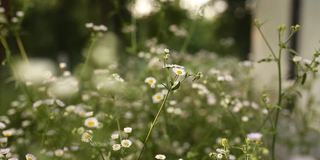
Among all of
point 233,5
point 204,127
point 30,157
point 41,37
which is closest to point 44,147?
point 30,157

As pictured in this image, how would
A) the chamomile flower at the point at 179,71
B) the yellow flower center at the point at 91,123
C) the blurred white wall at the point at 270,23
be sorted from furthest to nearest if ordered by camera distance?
the blurred white wall at the point at 270,23 → the yellow flower center at the point at 91,123 → the chamomile flower at the point at 179,71

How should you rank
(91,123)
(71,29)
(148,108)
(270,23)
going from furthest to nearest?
(71,29) < (270,23) < (148,108) < (91,123)

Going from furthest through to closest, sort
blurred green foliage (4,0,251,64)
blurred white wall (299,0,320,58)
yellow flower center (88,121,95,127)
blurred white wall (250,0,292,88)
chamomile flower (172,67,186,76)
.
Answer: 1. blurred green foliage (4,0,251,64)
2. blurred white wall (250,0,292,88)
3. blurred white wall (299,0,320,58)
4. yellow flower center (88,121,95,127)
5. chamomile flower (172,67,186,76)

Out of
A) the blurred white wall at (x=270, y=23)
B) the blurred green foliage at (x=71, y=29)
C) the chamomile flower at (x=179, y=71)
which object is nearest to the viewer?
the chamomile flower at (x=179, y=71)

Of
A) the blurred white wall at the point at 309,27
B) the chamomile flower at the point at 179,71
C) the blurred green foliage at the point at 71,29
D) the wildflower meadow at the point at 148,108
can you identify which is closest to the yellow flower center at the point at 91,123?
the wildflower meadow at the point at 148,108

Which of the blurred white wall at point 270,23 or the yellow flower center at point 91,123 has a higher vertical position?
the blurred white wall at point 270,23

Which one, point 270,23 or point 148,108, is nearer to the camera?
point 148,108

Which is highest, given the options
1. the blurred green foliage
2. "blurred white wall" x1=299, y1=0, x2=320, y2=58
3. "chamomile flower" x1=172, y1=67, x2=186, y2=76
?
the blurred green foliage

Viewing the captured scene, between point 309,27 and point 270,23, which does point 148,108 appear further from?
point 270,23

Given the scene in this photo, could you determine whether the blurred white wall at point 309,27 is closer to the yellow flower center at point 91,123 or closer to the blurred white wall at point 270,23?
the blurred white wall at point 270,23

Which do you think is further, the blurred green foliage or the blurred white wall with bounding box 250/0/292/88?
the blurred green foliage

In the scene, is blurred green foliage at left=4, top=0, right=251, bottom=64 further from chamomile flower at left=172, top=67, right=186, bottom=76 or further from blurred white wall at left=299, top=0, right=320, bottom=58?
chamomile flower at left=172, top=67, right=186, bottom=76

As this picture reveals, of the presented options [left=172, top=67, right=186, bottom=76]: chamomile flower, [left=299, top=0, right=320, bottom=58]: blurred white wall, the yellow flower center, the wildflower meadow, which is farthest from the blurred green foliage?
[left=172, top=67, right=186, bottom=76]: chamomile flower

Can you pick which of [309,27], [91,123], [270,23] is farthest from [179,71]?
[270,23]
